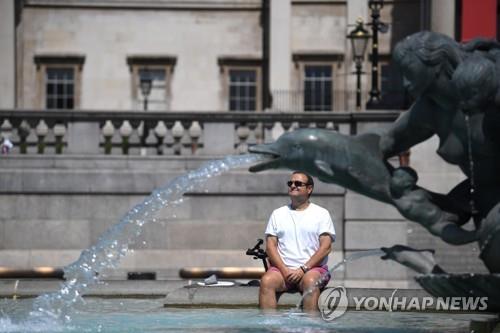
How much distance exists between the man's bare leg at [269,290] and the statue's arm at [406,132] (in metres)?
2.52

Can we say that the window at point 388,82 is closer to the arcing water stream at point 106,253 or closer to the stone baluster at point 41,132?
the stone baluster at point 41,132

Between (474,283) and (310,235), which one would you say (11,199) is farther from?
(474,283)

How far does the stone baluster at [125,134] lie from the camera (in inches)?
1203

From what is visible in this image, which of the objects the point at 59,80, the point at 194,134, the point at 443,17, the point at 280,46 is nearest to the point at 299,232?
the point at 194,134

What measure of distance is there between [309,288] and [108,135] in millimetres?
17384

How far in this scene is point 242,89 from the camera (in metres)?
54.2

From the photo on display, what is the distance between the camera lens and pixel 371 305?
555 inches

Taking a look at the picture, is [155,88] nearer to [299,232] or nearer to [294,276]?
[299,232]

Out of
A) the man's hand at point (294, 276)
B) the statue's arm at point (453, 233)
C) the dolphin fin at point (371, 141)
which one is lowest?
the man's hand at point (294, 276)

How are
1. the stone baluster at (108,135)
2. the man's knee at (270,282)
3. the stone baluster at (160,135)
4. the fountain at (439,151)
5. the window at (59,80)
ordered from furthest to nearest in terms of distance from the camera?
the window at (59,80)
the stone baluster at (160,135)
the stone baluster at (108,135)
the man's knee at (270,282)
the fountain at (439,151)

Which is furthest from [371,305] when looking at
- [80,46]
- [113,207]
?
[80,46]

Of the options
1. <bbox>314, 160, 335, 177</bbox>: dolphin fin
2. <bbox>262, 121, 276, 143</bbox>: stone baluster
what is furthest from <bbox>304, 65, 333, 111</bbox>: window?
<bbox>314, 160, 335, 177</bbox>: dolphin fin

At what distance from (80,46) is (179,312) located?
3951 centimetres

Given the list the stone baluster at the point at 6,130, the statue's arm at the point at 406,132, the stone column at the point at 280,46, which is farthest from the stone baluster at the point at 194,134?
the stone column at the point at 280,46
